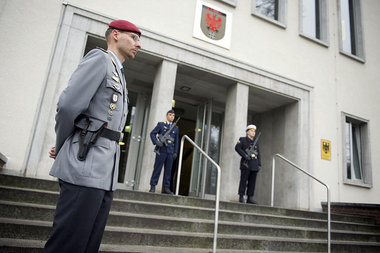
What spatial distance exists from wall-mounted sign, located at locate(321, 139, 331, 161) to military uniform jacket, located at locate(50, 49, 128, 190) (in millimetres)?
8155

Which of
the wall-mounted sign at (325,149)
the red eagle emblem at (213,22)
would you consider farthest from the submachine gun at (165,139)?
the wall-mounted sign at (325,149)

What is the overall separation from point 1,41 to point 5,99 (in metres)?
1.13

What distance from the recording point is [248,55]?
843 centimetres

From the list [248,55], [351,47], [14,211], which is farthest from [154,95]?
[351,47]

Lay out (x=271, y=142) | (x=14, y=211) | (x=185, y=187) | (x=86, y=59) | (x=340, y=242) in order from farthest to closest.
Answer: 1. (x=185, y=187)
2. (x=271, y=142)
3. (x=340, y=242)
4. (x=14, y=211)
5. (x=86, y=59)

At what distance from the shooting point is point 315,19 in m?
10.3

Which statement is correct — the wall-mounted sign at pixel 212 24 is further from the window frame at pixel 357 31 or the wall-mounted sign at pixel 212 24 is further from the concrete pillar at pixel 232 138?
the window frame at pixel 357 31

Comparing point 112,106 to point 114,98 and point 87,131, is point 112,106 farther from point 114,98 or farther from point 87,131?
point 87,131

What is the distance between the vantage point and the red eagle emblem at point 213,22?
26.1 ft

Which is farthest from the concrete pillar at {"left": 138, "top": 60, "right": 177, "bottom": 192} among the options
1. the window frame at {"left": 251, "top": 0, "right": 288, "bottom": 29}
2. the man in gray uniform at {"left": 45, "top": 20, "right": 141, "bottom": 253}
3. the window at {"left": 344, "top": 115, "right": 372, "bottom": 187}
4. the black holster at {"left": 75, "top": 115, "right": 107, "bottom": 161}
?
the window at {"left": 344, "top": 115, "right": 372, "bottom": 187}

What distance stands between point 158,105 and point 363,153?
22.9 feet

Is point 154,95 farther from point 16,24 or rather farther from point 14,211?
point 14,211

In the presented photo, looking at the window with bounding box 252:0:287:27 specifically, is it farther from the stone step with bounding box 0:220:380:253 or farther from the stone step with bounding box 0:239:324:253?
the stone step with bounding box 0:239:324:253

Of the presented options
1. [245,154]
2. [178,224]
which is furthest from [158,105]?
[178,224]
